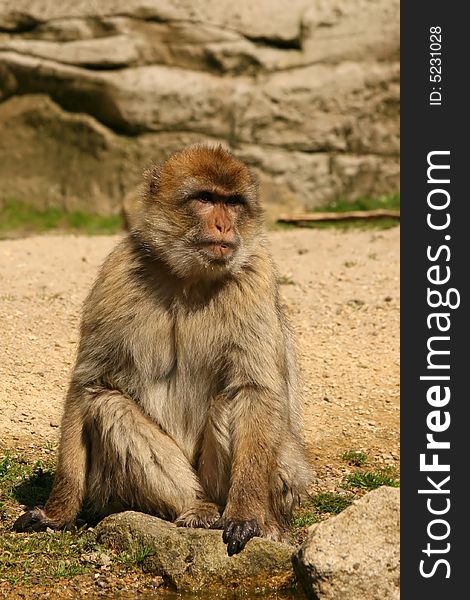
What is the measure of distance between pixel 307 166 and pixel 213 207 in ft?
26.4

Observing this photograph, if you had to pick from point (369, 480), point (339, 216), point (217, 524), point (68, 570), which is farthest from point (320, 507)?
point (339, 216)

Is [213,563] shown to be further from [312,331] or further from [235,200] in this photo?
[312,331]

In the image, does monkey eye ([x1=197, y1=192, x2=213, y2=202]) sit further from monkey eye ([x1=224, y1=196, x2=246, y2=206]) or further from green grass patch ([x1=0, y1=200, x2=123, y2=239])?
green grass patch ([x1=0, y1=200, x2=123, y2=239])

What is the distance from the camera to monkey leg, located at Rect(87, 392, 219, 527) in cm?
570

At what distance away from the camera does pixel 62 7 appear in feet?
43.4

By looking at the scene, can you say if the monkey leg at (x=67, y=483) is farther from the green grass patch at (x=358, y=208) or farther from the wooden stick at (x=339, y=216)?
the wooden stick at (x=339, y=216)

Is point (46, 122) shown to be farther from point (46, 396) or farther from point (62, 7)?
point (46, 396)

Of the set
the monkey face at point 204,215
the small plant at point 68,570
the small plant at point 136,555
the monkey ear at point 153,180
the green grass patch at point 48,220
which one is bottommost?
the small plant at point 68,570

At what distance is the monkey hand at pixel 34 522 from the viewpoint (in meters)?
5.84

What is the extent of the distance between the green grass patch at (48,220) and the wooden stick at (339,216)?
78.9 inches

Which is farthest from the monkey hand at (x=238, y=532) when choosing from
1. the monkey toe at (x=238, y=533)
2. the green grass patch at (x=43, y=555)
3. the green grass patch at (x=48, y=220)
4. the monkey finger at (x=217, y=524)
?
the green grass patch at (x=48, y=220)

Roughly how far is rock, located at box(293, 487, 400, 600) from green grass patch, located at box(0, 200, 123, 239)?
8.12 meters

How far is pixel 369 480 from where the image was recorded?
693cm

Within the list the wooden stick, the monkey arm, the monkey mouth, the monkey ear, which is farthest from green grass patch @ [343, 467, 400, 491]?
the wooden stick
